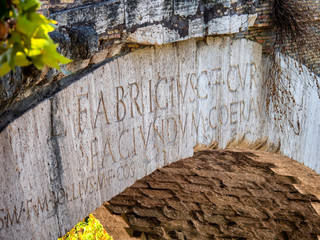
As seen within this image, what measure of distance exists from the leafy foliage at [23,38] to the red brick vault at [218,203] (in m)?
3.68

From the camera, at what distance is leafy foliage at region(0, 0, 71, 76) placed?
2.77 feet

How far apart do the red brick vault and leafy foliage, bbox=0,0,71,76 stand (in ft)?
12.1

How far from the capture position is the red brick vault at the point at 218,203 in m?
4.64

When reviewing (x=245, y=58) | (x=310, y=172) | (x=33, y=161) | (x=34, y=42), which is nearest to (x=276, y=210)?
(x=310, y=172)

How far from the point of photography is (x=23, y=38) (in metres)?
0.86

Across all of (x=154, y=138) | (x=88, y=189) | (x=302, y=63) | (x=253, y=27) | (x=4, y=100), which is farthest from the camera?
(x=302, y=63)

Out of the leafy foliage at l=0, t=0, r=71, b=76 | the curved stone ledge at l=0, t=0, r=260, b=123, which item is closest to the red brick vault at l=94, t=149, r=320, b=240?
the curved stone ledge at l=0, t=0, r=260, b=123

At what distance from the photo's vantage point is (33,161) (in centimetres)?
203

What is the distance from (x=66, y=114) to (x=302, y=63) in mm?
1961

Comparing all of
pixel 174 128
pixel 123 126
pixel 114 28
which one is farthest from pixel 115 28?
pixel 174 128

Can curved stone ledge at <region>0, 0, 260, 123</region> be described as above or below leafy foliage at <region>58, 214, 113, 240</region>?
above

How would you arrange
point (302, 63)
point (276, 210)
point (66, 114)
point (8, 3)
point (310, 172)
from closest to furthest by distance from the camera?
point (8, 3)
point (66, 114)
point (302, 63)
point (310, 172)
point (276, 210)

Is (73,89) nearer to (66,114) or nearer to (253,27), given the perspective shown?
(66,114)

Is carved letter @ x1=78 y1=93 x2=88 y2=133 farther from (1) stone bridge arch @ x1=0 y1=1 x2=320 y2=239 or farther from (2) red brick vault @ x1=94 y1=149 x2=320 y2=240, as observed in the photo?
(2) red brick vault @ x1=94 y1=149 x2=320 y2=240
